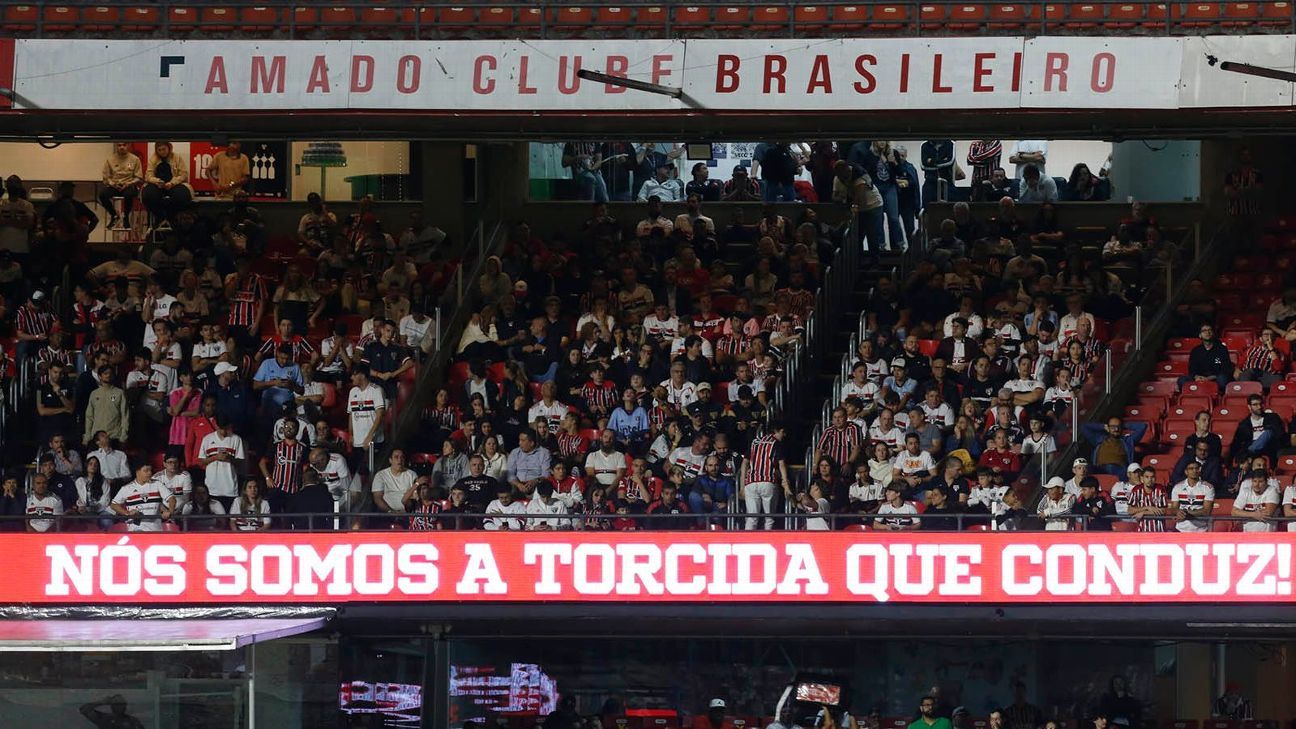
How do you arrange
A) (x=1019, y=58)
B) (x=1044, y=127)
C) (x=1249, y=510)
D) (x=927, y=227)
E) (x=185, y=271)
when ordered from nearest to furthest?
→ (x=1249, y=510) → (x=1019, y=58) → (x=1044, y=127) → (x=185, y=271) → (x=927, y=227)

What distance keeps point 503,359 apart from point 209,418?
3046 mm

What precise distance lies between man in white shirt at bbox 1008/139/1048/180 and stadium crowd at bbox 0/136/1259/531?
34.8 inches

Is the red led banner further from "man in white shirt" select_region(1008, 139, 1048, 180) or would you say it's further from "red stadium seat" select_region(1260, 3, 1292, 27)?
"man in white shirt" select_region(1008, 139, 1048, 180)

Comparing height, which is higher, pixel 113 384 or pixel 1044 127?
pixel 1044 127

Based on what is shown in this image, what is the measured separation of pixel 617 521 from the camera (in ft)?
63.9

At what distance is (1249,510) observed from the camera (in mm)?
19078

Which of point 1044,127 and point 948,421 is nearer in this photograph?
point 948,421

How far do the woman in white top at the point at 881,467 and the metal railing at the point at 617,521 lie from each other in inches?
18.8

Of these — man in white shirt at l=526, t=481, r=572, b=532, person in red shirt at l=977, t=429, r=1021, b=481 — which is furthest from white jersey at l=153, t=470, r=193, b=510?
person in red shirt at l=977, t=429, r=1021, b=481

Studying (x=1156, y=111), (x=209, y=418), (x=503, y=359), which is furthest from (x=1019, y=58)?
(x=209, y=418)

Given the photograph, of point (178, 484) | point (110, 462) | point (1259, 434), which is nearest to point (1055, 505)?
point (1259, 434)

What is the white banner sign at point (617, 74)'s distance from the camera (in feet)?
66.9

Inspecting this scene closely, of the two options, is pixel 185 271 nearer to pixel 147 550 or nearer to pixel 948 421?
pixel 147 550

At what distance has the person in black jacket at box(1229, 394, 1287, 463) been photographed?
65.9 ft
